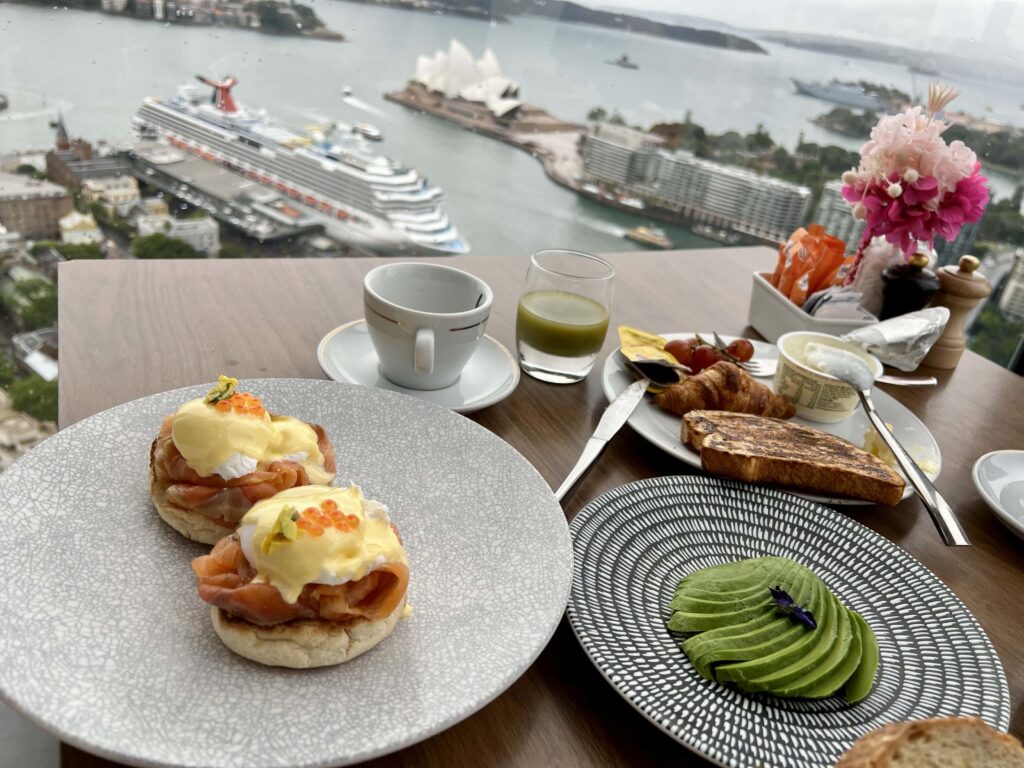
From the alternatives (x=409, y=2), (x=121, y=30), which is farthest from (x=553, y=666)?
(x=409, y=2)

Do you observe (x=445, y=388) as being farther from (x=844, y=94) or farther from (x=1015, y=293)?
(x=844, y=94)

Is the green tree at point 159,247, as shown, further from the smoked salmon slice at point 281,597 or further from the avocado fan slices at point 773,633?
the avocado fan slices at point 773,633

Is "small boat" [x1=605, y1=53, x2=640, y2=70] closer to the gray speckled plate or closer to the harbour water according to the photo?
the harbour water

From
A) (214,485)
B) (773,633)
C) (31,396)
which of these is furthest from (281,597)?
(31,396)

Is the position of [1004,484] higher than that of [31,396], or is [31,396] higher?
[1004,484]

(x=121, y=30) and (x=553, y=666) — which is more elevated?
(x=121, y=30)

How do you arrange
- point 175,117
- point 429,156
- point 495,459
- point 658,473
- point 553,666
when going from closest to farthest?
1. point 553,666
2. point 495,459
3. point 658,473
4. point 175,117
5. point 429,156

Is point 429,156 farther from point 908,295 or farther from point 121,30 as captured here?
point 908,295

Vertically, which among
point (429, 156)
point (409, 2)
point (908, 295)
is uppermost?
point (409, 2)
